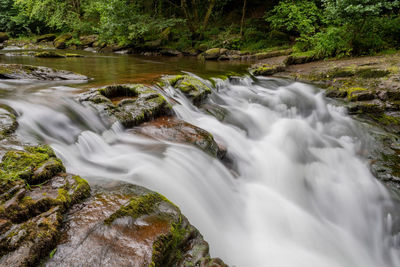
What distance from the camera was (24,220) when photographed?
1.58m

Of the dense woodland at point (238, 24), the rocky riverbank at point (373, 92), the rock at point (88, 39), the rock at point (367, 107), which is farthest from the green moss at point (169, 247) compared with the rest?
the rock at point (88, 39)

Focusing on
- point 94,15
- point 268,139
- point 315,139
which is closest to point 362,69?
point 315,139

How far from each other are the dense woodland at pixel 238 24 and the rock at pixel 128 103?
8373mm

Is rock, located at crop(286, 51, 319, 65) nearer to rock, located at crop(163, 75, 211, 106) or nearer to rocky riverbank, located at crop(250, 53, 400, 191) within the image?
rocky riverbank, located at crop(250, 53, 400, 191)

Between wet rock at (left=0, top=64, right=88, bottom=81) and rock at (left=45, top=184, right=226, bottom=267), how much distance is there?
217 inches

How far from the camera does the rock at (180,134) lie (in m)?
3.95

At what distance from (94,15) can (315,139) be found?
79.3 feet

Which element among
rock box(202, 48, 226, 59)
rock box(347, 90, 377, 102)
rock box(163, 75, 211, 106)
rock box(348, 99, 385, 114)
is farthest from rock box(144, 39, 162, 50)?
rock box(348, 99, 385, 114)

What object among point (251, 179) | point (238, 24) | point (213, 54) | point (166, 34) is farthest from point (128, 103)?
point (238, 24)

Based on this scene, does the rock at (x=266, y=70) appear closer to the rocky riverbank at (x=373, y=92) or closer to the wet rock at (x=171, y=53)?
the rocky riverbank at (x=373, y=92)

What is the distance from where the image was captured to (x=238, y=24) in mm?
20281

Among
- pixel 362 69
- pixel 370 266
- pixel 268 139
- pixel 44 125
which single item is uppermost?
pixel 362 69

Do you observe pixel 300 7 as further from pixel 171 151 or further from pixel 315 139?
pixel 171 151

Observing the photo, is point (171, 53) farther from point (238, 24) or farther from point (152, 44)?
point (238, 24)
